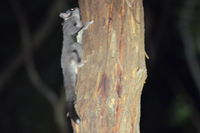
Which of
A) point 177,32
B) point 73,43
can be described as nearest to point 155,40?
point 177,32

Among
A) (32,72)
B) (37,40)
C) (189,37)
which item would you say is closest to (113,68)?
(189,37)

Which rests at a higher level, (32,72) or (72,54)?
(72,54)

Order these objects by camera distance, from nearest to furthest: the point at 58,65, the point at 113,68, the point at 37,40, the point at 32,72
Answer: the point at 113,68 → the point at 32,72 → the point at 37,40 → the point at 58,65

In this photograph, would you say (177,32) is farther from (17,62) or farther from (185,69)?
(17,62)

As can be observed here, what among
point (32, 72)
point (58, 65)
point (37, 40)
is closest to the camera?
point (32, 72)

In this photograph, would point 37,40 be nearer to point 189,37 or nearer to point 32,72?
point 32,72

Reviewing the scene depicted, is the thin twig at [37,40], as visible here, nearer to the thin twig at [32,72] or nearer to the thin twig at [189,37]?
the thin twig at [32,72]

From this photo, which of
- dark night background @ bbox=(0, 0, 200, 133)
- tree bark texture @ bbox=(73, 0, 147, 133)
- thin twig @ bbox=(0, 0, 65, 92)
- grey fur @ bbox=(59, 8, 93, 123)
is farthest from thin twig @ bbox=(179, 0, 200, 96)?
tree bark texture @ bbox=(73, 0, 147, 133)
